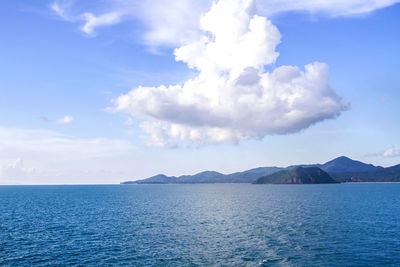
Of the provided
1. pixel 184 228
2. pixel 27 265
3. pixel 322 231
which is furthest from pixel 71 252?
pixel 322 231

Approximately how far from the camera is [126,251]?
62844mm

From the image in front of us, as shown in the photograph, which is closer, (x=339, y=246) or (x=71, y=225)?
(x=339, y=246)

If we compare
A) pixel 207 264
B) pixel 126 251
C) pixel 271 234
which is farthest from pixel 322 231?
pixel 126 251

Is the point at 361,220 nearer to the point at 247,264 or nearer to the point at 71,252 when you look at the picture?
the point at 247,264

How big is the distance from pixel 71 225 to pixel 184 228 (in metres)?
39.1

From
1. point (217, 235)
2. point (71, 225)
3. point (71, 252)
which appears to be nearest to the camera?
point (71, 252)

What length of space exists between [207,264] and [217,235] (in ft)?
81.5

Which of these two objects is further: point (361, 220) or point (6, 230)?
point (361, 220)

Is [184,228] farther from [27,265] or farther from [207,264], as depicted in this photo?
[27,265]

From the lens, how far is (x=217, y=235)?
78750 mm

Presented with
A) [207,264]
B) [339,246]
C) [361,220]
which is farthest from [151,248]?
[361,220]

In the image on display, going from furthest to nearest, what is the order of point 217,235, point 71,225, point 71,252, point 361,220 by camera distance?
point 361,220 → point 71,225 → point 217,235 → point 71,252

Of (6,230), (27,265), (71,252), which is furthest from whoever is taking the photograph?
(6,230)

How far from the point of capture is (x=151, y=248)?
65562 mm
